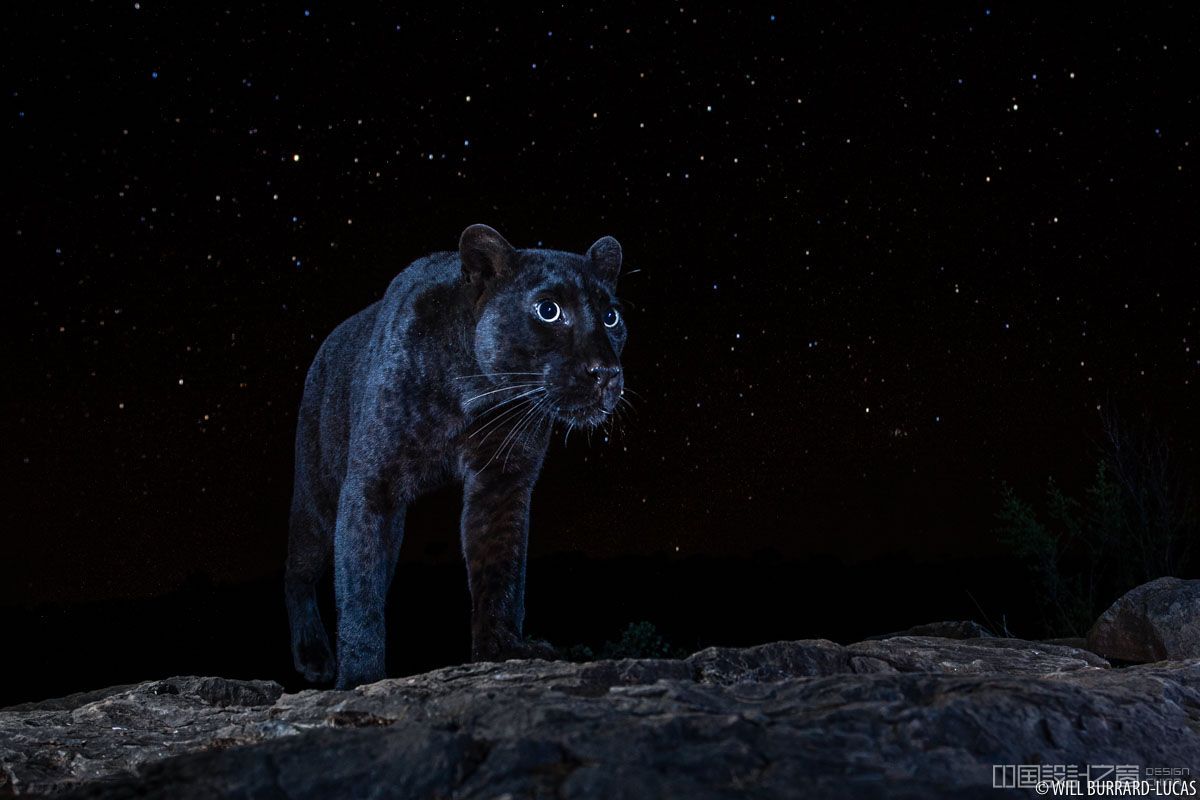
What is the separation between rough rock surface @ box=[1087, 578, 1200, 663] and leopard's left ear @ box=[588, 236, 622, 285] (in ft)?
17.7

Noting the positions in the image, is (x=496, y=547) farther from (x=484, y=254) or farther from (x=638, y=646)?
(x=638, y=646)

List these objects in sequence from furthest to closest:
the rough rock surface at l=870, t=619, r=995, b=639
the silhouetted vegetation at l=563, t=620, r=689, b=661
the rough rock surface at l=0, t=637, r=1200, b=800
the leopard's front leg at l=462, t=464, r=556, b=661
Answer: the silhouetted vegetation at l=563, t=620, r=689, b=661
the rough rock surface at l=870, t=619, r=995, b=639
the leopard's front leg at l=462, t=464, r=556, b=661
the rough rock surface at l=0, t=637, r=1200, b=800

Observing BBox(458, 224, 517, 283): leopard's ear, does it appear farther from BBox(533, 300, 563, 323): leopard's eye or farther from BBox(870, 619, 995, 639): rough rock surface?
BBox(870, 619, 995, 639): rough rock surface

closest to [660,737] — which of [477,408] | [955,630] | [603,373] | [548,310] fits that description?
[603,373]

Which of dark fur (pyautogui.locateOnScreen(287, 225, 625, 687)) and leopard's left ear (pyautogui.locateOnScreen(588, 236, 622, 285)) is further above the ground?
leopard's left ear (pyautogui.locateOnScreen(588, 236, 622, 285))

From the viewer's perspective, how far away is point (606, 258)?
6.89 m

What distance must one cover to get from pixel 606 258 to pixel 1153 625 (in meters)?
5.55

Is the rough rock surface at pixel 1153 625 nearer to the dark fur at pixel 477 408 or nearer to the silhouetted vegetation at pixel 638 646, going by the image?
the silhouetted vegetation at pixel 638 646

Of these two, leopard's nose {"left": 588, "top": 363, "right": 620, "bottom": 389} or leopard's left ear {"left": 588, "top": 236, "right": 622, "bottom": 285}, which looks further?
leopard's left ear {"left": 588, "top": 236, "right": 622, "bottom": 285}

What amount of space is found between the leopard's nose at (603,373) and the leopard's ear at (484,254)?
105cm

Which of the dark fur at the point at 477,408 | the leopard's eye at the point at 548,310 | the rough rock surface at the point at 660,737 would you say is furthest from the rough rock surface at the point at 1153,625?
the leopard's eye at the point at 548,310

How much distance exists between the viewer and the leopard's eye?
20.0 feet

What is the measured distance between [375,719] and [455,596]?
14.1 m

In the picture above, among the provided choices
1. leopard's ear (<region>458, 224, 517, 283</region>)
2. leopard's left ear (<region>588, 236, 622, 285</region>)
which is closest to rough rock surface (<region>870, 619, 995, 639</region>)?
leopard's left ear (<region>588, 236, 622, 285</region>)
